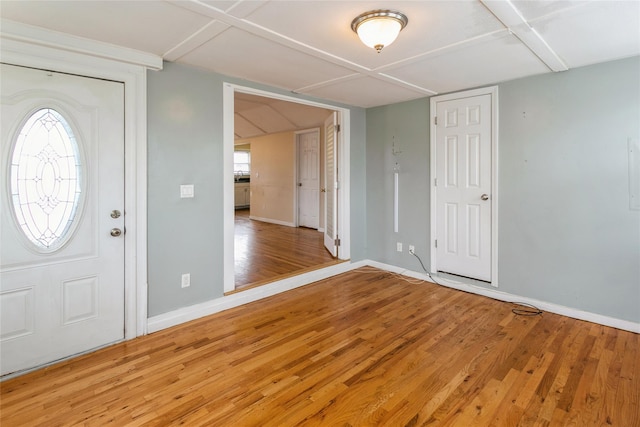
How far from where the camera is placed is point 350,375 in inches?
84.6

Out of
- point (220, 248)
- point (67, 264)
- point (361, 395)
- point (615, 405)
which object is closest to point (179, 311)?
point (220, 248)

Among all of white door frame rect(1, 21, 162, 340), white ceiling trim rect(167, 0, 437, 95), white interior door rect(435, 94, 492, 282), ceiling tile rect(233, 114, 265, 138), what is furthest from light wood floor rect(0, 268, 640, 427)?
ceiling tile rect(233, 114, 265, 138)

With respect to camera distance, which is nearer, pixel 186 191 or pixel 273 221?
pixel 186 191

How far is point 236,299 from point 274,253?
1927 millimetres

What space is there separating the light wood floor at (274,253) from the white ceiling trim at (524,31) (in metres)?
3.03

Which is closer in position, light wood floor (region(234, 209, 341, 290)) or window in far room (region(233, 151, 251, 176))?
light wood floor (region(234, 209, 341, 290))

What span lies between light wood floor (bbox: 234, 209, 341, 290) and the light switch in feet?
3.56

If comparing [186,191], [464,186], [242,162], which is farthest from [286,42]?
[242,162]

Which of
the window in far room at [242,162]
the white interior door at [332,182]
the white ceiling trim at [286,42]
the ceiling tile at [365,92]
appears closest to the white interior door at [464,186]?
the ceiling tile at [365,92]

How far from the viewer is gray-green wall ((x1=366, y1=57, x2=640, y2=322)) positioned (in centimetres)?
275

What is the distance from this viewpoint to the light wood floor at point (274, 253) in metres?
4.01

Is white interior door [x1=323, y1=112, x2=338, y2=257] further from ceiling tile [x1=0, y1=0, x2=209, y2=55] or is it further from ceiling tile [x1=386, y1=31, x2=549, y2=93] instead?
ceiling tile [x1=0, y1=0, x2=209, y2=55]

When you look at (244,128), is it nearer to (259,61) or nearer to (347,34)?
(259,61)

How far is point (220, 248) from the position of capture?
3.19 metres
